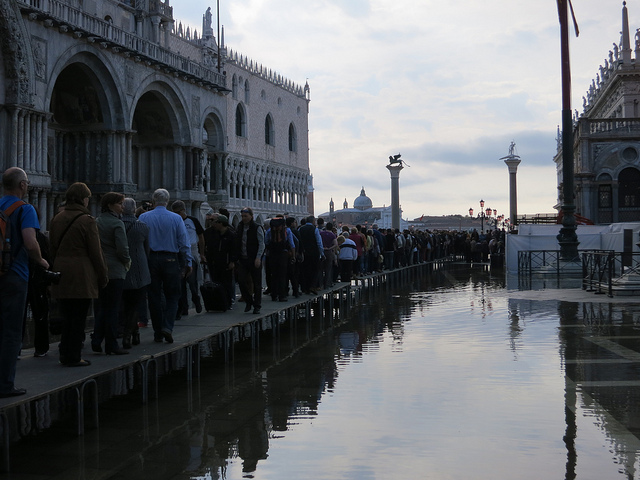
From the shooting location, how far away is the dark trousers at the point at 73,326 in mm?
6965

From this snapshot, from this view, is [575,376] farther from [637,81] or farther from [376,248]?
[637,81]

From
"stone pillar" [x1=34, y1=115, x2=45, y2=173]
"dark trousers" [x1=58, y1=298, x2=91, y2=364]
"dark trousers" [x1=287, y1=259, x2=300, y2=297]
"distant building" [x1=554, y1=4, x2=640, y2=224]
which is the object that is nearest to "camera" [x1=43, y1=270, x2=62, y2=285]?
"dark trousers" [x1=58, y1=298, x2=91, y2=364]

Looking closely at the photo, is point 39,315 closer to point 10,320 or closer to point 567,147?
point 10,320

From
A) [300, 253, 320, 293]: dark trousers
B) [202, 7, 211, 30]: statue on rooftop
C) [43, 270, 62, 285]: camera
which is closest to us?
[43, 270, 62, 285]: camera

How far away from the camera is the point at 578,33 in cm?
2509

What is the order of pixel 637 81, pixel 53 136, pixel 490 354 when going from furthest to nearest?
1. pixel 637 81
2. pixel 53 136
3. pixel 490 354

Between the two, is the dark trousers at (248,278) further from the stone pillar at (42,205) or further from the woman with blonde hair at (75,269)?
the stone pillar at (42,205)

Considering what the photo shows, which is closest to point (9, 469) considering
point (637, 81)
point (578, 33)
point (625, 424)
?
point (625, 424)

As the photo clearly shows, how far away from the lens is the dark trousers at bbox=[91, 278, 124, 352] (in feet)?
25.3

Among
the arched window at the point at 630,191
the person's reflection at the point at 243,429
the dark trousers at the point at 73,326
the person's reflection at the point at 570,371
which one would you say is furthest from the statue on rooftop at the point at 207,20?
the person's reflection at the point at 243,429

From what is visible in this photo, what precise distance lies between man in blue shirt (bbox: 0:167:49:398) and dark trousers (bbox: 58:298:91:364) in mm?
768

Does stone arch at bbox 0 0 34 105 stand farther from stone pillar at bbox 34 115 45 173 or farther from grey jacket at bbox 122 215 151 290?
grey jacket at bbox 122 215 151 290

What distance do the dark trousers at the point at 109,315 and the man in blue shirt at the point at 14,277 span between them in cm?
153

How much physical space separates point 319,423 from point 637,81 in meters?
59.2
